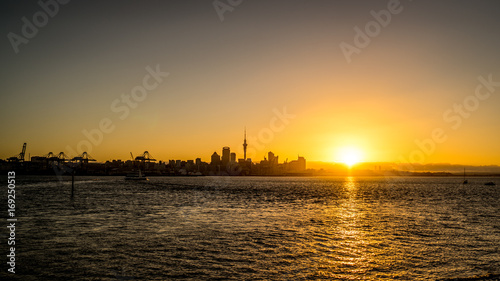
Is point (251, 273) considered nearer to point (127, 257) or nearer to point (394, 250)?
point (127, 257)

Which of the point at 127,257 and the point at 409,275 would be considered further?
the point at 127,257

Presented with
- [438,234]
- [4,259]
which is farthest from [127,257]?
[438,234]

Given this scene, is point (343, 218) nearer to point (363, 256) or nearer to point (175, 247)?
point (363, 256)

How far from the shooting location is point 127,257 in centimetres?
2519

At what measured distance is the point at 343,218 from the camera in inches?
1959

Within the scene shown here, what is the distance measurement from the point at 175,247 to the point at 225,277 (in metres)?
8.93

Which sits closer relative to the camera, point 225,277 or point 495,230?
point 225,277

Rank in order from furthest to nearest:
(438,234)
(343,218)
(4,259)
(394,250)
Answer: (343,218) → (438,234) → (394,250) → (4,259)

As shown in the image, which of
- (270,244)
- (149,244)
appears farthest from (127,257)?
(270,244)

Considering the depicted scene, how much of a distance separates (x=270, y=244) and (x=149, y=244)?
34.5 feet

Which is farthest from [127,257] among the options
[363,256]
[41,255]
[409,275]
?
[409,275]

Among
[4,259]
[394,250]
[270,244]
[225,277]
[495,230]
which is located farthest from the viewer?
[495,230]

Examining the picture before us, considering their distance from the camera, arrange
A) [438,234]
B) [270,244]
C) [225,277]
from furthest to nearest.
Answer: [438,234], [270,244], [225,277]

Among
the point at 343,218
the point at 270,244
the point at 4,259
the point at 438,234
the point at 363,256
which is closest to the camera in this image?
the point at 4,259
